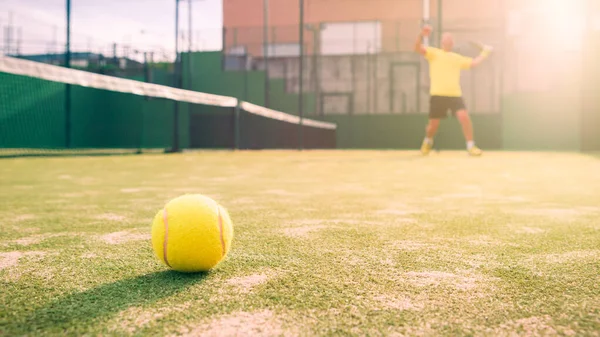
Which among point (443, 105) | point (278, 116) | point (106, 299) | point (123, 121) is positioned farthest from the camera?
point (123, 121)

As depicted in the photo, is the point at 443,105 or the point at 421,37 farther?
the point at 443,105

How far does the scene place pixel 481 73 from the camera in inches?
713

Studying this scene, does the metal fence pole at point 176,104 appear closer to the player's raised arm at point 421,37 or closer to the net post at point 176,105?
the net post at point 176,105

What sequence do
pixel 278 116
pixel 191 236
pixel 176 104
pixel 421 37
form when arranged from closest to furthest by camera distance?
pixel 191 236
pixel 421 37
pixel 176 104
pixel 278 116

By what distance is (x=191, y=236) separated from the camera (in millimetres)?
1714

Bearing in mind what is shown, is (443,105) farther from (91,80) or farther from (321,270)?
(321,270)

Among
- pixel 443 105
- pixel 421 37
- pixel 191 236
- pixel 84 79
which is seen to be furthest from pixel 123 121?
pixel 191 236

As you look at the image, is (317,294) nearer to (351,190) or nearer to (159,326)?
(159,326)

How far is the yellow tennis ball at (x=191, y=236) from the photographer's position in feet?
5.60

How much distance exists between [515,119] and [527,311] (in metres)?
17.8

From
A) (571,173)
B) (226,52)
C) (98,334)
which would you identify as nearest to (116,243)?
(98,334)

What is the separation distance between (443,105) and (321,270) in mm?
7644

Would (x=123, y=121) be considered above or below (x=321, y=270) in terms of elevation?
above

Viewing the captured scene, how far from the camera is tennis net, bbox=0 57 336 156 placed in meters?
12.3
